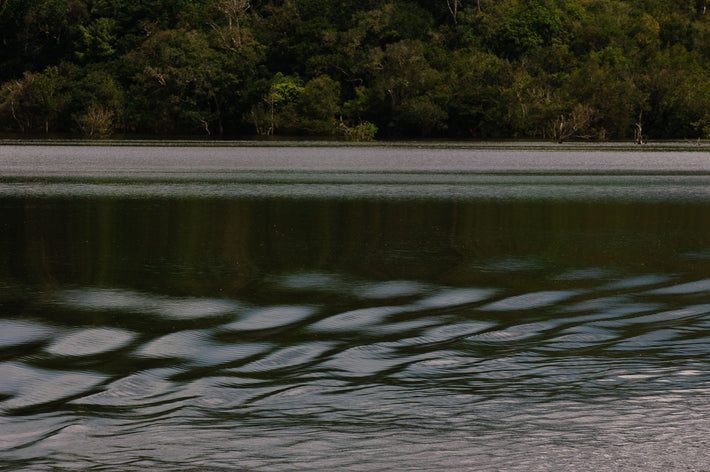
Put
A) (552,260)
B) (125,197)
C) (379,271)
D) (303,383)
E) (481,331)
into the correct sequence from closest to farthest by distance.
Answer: (303,383)
(481,331)
(379,271)
(552,260)
(125,197)

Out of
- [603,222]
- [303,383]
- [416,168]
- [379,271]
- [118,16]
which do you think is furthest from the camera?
[118,16]

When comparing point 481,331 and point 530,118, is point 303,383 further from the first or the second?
point 530,118

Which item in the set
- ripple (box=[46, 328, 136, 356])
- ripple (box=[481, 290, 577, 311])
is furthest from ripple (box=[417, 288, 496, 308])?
ripple (box=[46, 328, 136, 356])

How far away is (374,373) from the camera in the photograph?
7.35 metres

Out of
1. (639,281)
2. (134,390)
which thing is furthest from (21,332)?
(639,281)

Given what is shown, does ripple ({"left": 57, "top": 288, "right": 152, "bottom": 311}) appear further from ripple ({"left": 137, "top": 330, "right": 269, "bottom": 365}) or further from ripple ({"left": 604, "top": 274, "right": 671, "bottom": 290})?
ripple ({"left": 604, "top": 274, "right": 671, "bottom": 290})

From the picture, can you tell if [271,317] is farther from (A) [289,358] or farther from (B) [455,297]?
(B) [455,297]

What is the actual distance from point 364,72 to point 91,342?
3773 inches

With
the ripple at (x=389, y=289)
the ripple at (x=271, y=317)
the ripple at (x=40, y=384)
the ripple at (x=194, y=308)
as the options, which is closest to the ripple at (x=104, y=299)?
the ripple at (x=194, y=308)

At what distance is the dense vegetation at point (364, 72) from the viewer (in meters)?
98.1

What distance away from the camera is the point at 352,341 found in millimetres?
8578

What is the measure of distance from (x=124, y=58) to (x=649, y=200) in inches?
3764

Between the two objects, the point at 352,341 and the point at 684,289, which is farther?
the point at 684,289

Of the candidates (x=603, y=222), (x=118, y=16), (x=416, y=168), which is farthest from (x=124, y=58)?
(x=603, y=222)
